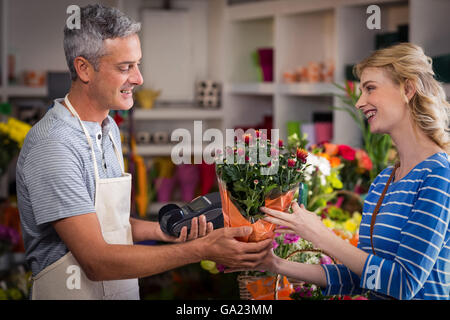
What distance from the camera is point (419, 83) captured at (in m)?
1.47

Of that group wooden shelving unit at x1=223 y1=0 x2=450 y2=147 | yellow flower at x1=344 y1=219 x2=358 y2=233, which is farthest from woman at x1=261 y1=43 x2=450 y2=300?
wooden shelving unit at x1=223 y1=0 x2=450 y2=147

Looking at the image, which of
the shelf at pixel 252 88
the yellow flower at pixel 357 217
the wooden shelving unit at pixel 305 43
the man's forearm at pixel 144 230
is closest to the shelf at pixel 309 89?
the wooden shelving unit at pixel 305 43

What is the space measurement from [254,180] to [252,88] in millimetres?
3068

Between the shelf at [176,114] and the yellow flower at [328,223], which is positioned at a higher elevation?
the shelf at [176,114]

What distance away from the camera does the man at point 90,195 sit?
1.42 meters

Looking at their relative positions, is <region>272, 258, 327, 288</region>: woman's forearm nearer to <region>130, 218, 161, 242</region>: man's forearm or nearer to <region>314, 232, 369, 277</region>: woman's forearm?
<region>314, 232, 369, 277</region>: woman's forearm

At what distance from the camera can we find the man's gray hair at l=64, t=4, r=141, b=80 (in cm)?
148

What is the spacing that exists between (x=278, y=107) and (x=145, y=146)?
3.51ft

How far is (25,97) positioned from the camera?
4.41 metres

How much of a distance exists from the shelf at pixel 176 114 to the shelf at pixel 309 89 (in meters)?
0.76

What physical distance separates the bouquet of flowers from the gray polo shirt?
1369mm

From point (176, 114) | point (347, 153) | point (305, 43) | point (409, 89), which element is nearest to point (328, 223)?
point (347, 153)

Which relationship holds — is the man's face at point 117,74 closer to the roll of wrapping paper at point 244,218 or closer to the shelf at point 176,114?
the roll of wrapping paper at point 244,218

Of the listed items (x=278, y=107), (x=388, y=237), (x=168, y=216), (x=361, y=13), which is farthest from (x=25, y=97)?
(x=388, y=237)
